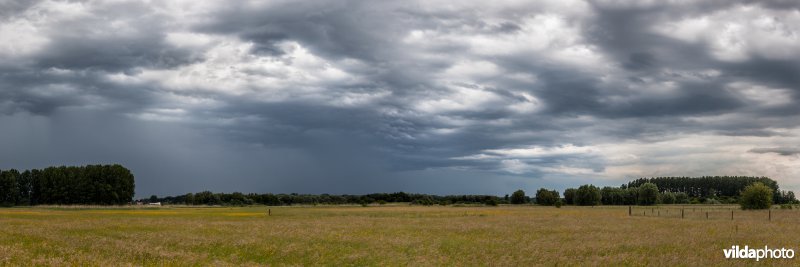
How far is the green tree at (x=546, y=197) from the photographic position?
192 metres

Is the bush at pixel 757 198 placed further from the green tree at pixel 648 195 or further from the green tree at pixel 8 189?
the green tree at pixel 8 189

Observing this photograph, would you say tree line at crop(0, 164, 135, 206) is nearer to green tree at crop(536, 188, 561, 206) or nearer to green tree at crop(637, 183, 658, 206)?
green tree at crop(536, 188, 561, 206)

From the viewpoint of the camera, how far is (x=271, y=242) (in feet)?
114

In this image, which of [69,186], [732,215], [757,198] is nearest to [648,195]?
[757,198]

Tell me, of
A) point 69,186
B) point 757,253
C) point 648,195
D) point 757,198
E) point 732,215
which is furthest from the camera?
point 648,195

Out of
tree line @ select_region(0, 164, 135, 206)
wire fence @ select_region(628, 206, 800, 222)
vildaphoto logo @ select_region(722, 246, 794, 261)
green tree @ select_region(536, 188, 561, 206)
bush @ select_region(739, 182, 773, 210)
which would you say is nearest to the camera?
vildaphoto logo @ select_region(722, 246, 794, 261)

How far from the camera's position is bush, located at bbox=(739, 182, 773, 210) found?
4171 inches

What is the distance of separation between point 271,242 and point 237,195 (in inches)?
6437

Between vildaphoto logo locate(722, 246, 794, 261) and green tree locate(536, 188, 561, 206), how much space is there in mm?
161230

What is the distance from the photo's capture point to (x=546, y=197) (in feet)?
634

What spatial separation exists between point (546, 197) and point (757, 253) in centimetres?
16556

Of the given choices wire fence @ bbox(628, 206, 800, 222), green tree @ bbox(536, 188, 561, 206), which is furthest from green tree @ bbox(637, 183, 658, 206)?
wire fence @ bbox(628, 206, 800, 222)

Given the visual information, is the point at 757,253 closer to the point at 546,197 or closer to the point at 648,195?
the point at 546,197

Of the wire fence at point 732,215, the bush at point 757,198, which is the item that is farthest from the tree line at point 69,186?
the bush at point 757,198
